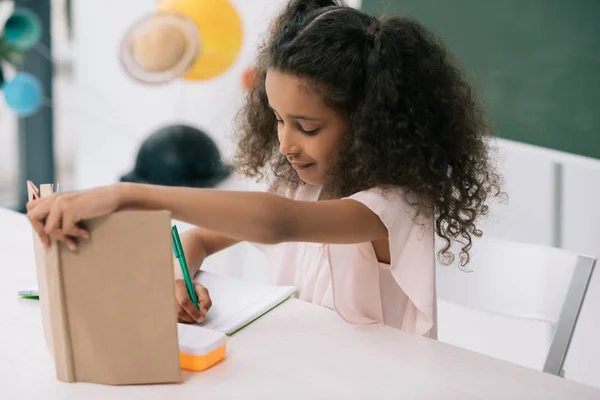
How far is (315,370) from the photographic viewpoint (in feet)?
3.25

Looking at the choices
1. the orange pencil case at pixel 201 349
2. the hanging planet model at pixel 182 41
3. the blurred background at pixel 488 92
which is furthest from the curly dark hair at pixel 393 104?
the hanging planet model at pixel 182 41

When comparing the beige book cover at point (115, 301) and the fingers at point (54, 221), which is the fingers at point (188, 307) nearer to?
the beige book cover at point (115, 301)

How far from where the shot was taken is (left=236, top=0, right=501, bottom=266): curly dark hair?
1178 mm

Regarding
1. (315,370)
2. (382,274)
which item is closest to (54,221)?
(315,370)

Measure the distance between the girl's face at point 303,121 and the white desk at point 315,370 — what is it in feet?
0.80

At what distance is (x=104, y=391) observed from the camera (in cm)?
93

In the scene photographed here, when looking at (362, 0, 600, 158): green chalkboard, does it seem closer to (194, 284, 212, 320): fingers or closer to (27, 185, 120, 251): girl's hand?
(194, 284, 212, 320): fingers

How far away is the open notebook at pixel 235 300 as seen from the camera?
1.13 m

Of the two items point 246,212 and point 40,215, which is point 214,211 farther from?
point 40,215

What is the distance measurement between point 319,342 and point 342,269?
22 centimetres

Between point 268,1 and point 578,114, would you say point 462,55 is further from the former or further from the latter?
point 268,1

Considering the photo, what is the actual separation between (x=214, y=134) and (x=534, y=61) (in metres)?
1.44

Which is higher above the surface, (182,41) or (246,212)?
(182,41)

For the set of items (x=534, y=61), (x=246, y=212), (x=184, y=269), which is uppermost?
(x=534, y=61)
